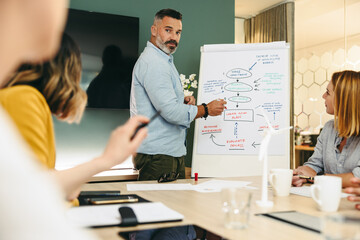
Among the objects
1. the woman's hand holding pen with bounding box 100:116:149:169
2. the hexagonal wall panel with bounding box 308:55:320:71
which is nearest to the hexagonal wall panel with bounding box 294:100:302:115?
the hexagonal wall panel with bounding box 308:55:320:71

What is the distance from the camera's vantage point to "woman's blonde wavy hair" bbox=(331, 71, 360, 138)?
1.79 meters

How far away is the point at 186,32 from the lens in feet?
12.1

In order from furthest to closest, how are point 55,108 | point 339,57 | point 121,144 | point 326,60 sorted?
point 326,60, point 339,57, point 55,108, point 121,144

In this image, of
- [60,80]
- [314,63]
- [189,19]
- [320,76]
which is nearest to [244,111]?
[189,19]

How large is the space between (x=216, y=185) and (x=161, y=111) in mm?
781

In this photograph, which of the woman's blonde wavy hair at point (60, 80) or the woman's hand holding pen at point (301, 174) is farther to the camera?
the woman's hand holding pen at point (301, 174)

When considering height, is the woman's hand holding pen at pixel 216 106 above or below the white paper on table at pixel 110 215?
above

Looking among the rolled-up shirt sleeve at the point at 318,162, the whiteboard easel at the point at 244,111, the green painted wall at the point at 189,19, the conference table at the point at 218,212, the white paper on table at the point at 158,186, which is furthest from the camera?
the green painted wall at the point at 189,19

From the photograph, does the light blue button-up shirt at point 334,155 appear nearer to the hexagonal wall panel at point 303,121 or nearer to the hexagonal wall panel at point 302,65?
the hexagonal wall panel at point 303,121

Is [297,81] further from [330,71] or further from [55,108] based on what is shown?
[55,108]

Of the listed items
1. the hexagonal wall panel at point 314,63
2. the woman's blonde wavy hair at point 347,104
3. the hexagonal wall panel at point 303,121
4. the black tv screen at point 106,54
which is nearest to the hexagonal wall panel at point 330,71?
the hexagonal wall panel at point 314,63

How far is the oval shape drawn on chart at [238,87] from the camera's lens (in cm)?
299

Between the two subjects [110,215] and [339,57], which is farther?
[339,57]

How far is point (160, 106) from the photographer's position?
2.31 metres
